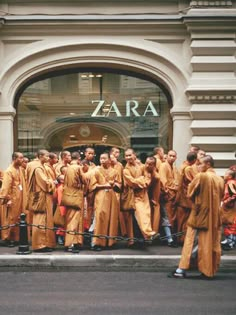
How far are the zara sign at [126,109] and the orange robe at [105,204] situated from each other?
3974 millimetres

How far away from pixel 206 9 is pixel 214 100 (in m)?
2.17

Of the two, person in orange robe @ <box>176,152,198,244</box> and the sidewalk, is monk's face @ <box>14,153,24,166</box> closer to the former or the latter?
the sidewalk

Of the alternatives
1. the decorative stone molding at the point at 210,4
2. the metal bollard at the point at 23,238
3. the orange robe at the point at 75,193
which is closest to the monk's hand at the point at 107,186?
the orange robe at the point at 75,193

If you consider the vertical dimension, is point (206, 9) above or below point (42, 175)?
above

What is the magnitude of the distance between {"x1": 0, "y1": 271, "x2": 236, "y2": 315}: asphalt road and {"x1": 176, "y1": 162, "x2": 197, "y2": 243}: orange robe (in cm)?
209

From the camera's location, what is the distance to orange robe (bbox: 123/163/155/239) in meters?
10.0

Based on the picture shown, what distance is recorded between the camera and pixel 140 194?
10.3 metres

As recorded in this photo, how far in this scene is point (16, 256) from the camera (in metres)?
9.27

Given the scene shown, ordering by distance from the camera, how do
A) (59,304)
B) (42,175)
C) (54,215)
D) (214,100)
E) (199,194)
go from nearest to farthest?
1. (59,304)
2. (199,194)
3. (42,175)
4. (54,215)
5. (214,100)

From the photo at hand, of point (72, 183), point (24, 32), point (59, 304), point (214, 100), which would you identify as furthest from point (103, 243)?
point (24, 32)

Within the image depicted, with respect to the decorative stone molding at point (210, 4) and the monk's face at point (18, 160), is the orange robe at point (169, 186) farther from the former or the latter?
the decorative stone molding at point (210, 4)

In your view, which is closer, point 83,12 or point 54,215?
point 54,215

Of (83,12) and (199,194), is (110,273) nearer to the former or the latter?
(199,194)

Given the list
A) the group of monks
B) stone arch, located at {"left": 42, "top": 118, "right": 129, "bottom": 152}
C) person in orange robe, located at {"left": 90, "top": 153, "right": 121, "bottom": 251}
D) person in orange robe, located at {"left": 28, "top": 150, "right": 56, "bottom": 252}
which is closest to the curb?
the group of monks
